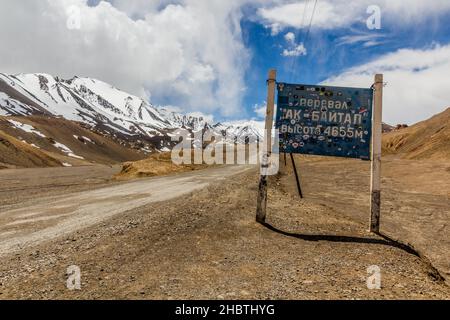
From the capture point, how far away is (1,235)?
32.4ft

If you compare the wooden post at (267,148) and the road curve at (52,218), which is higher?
the wooden post at (267,148)

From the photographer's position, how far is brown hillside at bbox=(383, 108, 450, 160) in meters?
57.0

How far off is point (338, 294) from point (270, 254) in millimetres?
2200

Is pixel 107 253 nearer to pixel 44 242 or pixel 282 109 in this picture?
pixel 44 242

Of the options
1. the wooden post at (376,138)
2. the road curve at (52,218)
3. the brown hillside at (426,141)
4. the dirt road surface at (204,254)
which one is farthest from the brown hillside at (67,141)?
the wooden post at (376,138)

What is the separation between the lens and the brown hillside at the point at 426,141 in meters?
57.0

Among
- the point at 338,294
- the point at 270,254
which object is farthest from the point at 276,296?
the point at 270,254

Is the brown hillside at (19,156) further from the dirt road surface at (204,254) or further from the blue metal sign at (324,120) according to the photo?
the blue metal sign at (324,120)

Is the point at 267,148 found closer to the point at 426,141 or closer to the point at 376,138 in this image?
the point at 376,138

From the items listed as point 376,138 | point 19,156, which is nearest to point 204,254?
point 376,138

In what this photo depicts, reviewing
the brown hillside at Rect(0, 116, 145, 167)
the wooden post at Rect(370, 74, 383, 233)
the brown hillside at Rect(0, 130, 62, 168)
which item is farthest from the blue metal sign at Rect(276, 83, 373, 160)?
the brown hillside at Rect(0, 116, 145, 167)

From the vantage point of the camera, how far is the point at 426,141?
223 feet

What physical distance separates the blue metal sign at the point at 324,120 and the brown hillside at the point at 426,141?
1876 inches
